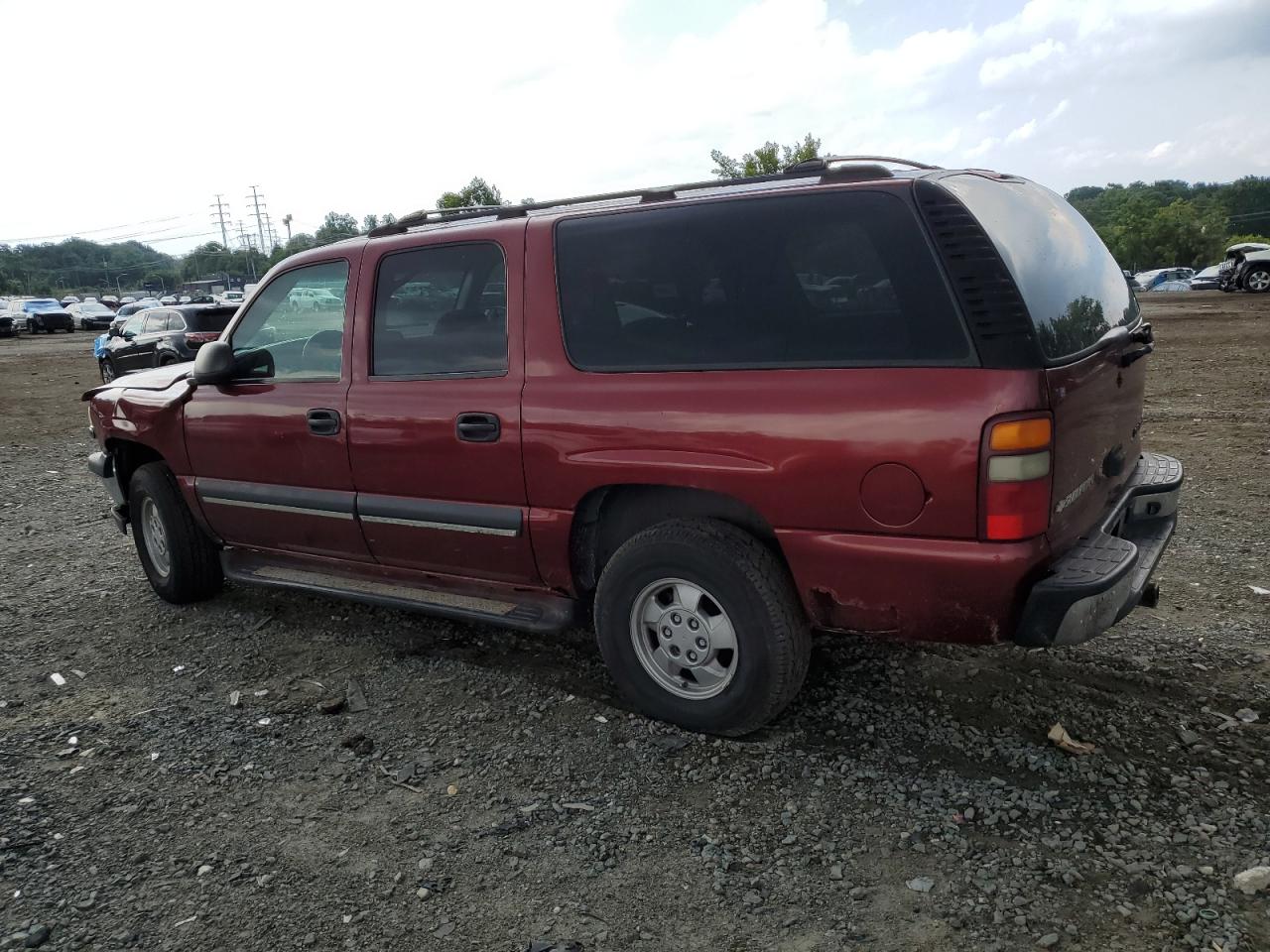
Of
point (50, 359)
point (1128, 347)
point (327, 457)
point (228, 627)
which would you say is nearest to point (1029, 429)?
point (1128, 347)

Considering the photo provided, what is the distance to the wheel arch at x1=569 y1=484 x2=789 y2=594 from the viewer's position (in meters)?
3.27

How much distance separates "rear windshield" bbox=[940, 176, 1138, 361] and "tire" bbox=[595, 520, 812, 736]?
114 cm

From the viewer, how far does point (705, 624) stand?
3.30 m

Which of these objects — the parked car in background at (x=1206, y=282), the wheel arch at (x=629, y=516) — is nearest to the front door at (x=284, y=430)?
the wheel arch at (x=629, y=516)

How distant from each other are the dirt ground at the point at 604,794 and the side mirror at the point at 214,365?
4.09 feet

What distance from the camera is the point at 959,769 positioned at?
3105 millimetres

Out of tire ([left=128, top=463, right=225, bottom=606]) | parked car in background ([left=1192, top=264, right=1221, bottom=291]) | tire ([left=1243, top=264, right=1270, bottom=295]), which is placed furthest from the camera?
parked car in background ([left=1192, top=264, right=1221, bottom=291])

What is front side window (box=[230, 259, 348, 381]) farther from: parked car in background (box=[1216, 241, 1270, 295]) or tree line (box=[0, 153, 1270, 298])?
parked car in background (box=[1216, 241, 1270, 295])

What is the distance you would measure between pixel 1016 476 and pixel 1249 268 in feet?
96.3

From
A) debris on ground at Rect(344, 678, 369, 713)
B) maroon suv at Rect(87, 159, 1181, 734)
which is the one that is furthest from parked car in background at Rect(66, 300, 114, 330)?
debris on ground at Rect(344, 678, 369, 713)

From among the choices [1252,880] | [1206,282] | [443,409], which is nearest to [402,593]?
[443,409]

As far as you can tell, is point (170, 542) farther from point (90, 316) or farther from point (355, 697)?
point (90, 316)

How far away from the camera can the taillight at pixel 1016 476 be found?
2.65 meters

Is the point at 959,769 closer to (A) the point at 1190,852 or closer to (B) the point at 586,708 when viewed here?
(A) the point at 1190,852
